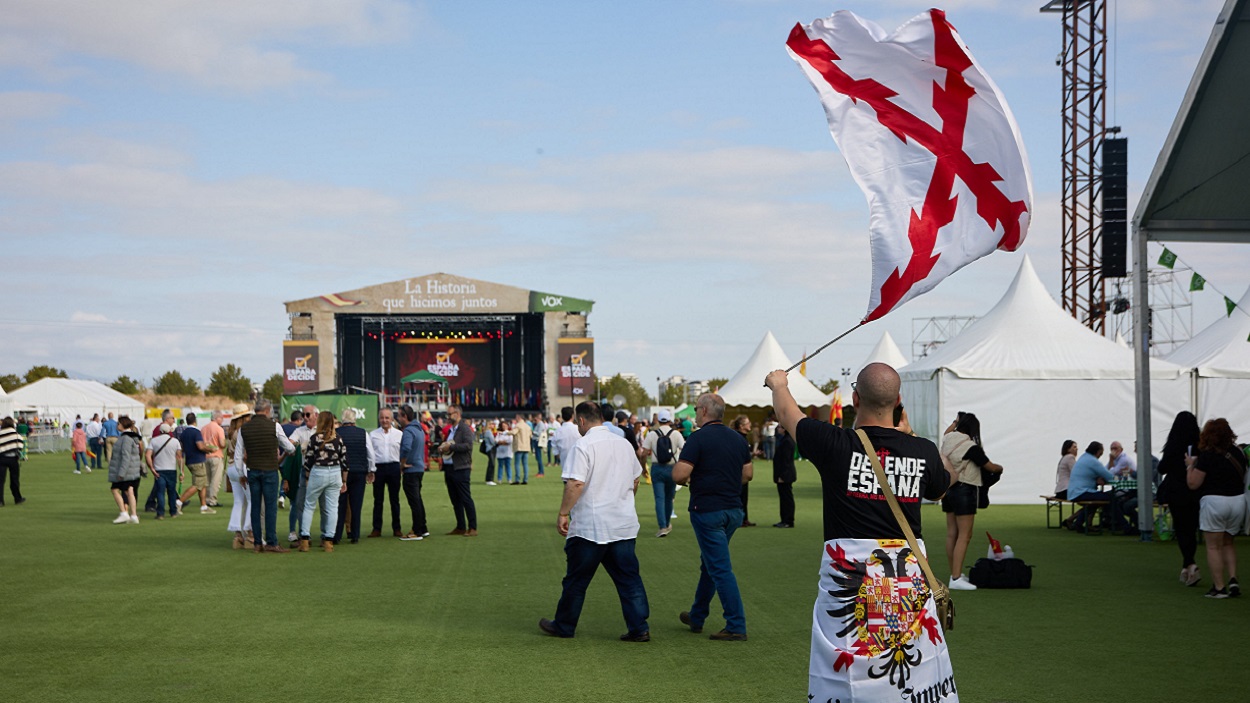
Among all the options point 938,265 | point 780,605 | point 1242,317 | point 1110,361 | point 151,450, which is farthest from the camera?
point 1242,317

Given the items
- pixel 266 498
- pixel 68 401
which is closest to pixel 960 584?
pixel 266 498

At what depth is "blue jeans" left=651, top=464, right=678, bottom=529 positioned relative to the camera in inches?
648

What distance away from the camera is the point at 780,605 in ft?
33.4

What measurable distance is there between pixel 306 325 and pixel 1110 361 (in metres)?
63.0

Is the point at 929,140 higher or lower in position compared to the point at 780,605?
higher

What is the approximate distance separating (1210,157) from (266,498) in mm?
12691

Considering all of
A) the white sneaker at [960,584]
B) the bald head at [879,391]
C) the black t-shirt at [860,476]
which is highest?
the bald head at [879,391]

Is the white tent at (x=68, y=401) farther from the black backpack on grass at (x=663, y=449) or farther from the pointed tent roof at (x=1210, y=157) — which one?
the pointed tent roof at (x=1210, y=157)

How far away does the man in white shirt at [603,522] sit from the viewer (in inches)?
336

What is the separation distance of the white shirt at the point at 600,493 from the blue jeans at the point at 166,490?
12.7 m

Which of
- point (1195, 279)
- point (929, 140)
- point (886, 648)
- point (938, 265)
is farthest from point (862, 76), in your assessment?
point (1195, 279)

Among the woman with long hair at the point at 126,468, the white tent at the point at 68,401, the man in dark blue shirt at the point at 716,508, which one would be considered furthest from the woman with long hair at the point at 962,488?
the white tent at the point at 68,401

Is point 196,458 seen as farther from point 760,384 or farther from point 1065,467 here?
point 760,384

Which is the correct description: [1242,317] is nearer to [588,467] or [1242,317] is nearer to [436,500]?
[436,500]
